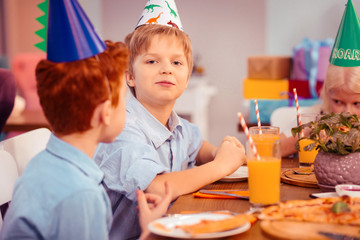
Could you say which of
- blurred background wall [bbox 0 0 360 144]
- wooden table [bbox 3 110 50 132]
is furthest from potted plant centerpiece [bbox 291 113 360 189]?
blurred background wall [bbox 0 0 360 144]

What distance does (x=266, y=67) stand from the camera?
3.31m

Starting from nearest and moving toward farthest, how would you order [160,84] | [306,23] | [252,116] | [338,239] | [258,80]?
1. [338,239]
2. [160,84]
3. [252,116]
4. [258,80]
5. [306,23]

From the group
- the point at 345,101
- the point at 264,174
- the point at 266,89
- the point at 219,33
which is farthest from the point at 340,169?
the point at 219,33

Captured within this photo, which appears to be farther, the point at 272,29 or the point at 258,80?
the point at 272,29

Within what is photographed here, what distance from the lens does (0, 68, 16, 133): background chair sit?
1.71 meters

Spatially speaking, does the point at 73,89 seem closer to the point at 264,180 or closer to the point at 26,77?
the point at 264,180

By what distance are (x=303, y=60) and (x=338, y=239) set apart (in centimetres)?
264

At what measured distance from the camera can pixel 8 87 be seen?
1719 mm

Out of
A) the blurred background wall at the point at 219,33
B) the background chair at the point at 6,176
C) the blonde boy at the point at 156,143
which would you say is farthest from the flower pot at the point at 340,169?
the blurred background wall at the point at 219,33

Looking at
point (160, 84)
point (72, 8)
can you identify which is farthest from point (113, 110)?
point (160, 84)

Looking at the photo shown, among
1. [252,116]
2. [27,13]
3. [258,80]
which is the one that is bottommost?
[252,116]

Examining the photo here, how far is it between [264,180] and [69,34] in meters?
0.53

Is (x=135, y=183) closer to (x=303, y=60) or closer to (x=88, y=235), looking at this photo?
(x=88, y=235)

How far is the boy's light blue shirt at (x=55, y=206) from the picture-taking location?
0.91 meters
